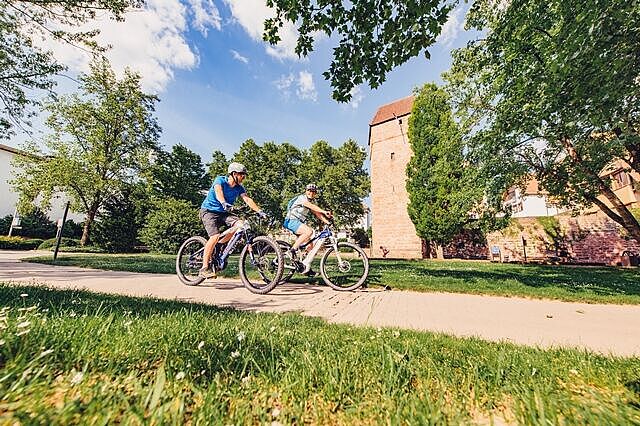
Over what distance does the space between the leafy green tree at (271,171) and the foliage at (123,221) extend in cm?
1283

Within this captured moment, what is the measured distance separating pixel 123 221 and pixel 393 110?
26947 mm

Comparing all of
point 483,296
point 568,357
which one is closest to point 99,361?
point 568,357

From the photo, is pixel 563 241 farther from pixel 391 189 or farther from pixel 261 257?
pixel 261 257

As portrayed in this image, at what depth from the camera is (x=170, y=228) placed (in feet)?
68.7

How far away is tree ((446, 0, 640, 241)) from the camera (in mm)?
4309

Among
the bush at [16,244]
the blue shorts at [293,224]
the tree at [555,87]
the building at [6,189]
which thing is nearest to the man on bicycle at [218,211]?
the blue shorts at [293,224]

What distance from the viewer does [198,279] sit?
5410mm

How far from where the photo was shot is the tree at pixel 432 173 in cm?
1998

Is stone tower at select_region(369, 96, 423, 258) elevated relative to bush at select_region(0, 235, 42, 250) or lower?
elevated

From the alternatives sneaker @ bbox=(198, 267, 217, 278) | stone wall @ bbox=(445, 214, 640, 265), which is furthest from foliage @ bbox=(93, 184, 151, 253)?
stone wall @ bbox=(445, 214, 640, 265)

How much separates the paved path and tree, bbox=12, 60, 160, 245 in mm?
22249

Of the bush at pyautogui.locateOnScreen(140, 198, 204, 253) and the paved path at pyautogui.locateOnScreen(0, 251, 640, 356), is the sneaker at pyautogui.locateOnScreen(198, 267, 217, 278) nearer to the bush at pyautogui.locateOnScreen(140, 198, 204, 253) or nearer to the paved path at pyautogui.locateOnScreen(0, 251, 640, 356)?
the paved path at pyautogui.locateOnScreen(0, 251, 640, 356)

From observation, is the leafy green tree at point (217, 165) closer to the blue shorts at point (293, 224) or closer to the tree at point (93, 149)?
the tree at point (93, 149)

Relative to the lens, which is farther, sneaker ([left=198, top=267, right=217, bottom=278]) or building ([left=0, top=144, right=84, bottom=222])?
building ([left=0, top=144, right=84, bottom=222])
